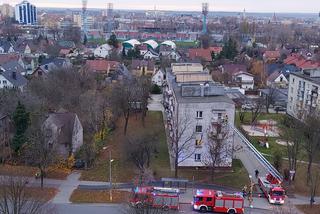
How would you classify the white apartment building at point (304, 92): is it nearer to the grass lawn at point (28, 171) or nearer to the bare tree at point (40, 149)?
the grass lawn at point (28, 171)

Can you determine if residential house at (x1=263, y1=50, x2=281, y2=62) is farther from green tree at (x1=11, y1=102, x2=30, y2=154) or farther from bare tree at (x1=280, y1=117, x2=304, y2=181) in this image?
green tree at (x1=11, y1=102, x2=30, y2=154)

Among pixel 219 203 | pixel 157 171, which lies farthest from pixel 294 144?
pixel 157 171

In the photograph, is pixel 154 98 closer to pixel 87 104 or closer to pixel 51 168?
pixel 87 104

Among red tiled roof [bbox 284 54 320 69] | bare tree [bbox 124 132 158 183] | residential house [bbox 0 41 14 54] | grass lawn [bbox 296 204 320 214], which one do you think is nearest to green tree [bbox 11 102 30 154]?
bare tree [bbox 124 132 158 183]

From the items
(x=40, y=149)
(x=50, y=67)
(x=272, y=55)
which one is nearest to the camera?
(x=40, y=149)

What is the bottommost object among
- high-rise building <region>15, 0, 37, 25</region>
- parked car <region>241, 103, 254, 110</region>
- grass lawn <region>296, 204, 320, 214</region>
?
grass lawn <region>296, 204, 320, 214</region>

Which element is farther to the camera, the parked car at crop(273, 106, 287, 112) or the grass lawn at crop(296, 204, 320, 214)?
the parked car at crop(273, 106, 287, 112)

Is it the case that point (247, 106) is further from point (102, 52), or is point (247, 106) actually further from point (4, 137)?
point (102, 52)
